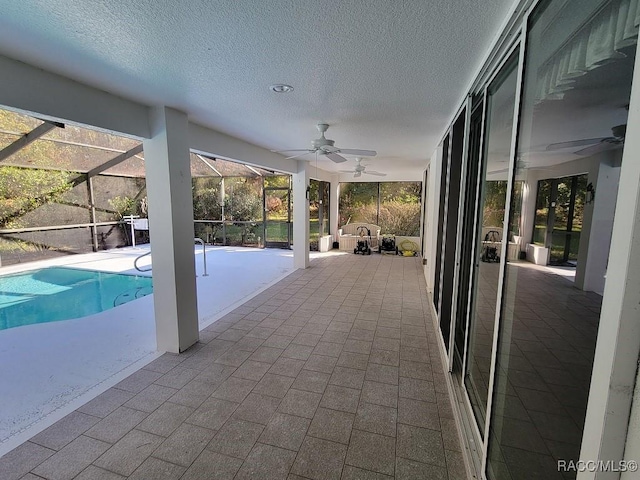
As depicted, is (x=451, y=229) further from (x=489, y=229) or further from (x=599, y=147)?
(x=599, y=147)

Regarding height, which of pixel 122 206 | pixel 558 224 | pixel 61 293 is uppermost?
pixel 122 206

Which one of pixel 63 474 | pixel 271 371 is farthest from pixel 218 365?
pixel 63 474

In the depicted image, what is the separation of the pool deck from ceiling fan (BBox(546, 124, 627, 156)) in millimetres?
3288

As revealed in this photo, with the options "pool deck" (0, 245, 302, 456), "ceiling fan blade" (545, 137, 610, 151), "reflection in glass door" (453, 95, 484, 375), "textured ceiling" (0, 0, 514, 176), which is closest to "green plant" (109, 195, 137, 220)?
"pool deck" (0, 245, 302, 456)

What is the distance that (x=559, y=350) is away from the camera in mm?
1033

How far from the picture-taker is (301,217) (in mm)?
6785

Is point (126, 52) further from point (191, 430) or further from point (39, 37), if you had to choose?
point (191, 430)

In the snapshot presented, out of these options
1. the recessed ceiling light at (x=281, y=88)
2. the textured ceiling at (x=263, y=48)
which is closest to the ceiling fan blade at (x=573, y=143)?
the textured ceiling at (x=263, y=48)

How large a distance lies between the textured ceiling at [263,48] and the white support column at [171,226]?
0.29 meters

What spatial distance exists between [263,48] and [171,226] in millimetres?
1903

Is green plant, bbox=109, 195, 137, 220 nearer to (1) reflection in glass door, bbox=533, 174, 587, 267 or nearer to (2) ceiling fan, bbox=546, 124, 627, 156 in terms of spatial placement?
(1) reflection in glass door, bbox=533, 174, 587, 267

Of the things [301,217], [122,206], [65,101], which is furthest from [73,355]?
[122,206]

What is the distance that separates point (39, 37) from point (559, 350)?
279 cm

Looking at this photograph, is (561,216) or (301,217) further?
(301,217)
